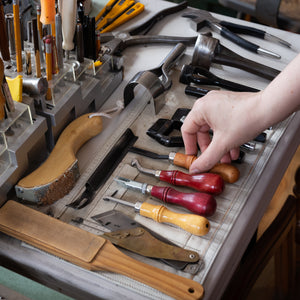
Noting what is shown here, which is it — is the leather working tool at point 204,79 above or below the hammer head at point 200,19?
below

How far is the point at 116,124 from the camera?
40.0 inches

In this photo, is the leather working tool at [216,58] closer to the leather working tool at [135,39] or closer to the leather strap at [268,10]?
the leather working tool at [135,39]

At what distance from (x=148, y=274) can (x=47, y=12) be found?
0.48 m

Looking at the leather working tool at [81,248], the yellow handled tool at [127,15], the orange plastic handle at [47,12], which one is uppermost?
the orange plastic handle at [47,12]

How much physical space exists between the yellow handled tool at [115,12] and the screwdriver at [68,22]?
302 millimetres

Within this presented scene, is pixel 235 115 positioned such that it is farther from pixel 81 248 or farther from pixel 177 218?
pixel 81 248

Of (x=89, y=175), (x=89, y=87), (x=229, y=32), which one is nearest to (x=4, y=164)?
(x=89, y=175)

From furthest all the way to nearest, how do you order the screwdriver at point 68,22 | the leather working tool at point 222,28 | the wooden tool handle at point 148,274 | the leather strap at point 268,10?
the leather strap at point 268,10, the leather working tool at point 222,28, the screwdriver at point 68,22, the wooden tool handle at point 148,274

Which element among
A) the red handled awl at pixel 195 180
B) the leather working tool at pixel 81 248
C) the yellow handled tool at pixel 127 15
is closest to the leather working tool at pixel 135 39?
the yellow handled tool at pixel 127 15

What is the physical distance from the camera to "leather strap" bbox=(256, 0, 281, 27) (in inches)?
54.5

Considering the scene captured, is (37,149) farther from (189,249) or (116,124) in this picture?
(189,249)

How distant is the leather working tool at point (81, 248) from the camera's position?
27.4 inches

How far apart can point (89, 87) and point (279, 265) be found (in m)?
0.63

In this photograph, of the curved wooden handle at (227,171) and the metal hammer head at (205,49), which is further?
the metal hammer head at (205,49)
